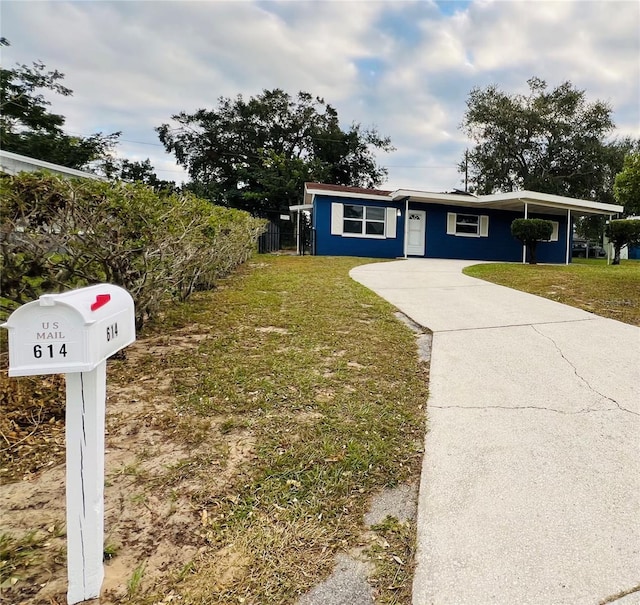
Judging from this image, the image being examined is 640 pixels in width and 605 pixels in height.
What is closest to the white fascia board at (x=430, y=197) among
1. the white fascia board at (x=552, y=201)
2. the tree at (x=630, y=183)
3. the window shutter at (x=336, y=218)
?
the white fascia board at (x=552, y=201)

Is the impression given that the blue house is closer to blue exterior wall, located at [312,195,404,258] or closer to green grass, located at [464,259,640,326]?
blue exterior wall, located at [312,195,404,258]

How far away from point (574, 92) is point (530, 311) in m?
23.5

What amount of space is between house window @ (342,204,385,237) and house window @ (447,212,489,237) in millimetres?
3049

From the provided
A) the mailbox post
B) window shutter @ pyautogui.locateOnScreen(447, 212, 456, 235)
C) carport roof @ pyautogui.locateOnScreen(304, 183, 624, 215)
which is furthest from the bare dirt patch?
window shutter @ pyautogui.locateOnScreen(447, 212, 456, 235)

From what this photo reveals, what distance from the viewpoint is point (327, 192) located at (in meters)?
14.3

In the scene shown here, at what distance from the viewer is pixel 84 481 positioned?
4.04 feet

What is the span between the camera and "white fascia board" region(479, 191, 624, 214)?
44.2 ft

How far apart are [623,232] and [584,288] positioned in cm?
945

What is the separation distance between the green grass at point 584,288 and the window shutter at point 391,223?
5370 mm

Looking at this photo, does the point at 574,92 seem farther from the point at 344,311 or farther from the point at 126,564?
the point at 126,564

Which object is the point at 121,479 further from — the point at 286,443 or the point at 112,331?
the point at 112,331

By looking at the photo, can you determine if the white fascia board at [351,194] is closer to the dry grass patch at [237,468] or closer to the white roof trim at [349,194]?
the white roof trim at [349,194]

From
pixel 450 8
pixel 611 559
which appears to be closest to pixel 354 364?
pixel 611 559

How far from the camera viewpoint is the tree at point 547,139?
73.3ft
